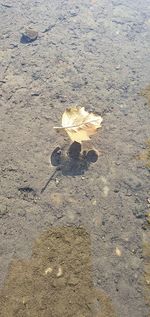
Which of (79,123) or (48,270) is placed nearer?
(48,270)

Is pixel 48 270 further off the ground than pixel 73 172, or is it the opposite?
pixel 73 172

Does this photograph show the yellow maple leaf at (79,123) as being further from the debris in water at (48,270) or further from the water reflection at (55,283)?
the debris in water at (48,270)

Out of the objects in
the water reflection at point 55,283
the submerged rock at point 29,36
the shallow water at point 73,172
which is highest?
the submerged rock at point 29,36

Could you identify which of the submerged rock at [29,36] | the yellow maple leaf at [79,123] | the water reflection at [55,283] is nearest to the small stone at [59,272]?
the water reflection at [55,283]

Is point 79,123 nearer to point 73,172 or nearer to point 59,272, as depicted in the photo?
point 73,172

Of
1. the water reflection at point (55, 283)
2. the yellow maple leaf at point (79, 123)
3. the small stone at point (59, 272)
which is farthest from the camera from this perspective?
the yellow maple leaf at point (79, 123)

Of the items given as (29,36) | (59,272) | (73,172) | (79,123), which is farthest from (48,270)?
(29,36)

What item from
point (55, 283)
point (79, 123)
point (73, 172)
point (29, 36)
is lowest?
point (55, 283)

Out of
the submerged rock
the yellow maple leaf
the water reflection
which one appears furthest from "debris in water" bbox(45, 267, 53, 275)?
the submerged rock
